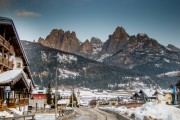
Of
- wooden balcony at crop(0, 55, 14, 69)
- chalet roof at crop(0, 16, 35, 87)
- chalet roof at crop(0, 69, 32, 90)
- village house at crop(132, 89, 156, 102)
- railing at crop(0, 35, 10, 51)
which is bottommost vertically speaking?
village house at crop(132, 89, 156, 102)

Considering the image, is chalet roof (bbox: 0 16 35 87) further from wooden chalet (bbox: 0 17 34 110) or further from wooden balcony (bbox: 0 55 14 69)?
wooden balcony (bbox: 0 55 14 69)

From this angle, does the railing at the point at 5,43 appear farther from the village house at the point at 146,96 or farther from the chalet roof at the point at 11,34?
the village house at the point at 146,96

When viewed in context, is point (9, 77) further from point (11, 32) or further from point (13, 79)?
point (11, 32)

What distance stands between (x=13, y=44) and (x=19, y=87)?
28.1 ft

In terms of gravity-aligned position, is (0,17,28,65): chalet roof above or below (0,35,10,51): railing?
above

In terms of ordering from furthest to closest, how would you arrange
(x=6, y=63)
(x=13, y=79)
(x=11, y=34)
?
1. (x=11, y=34)
2. (x=6, y=63)
3. (x=13, y=79)

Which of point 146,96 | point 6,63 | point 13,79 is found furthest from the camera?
point 146,96

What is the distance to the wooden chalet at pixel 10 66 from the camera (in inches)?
1560

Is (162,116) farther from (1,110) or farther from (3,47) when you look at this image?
(3,47)

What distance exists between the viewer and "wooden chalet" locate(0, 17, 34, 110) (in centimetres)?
3962

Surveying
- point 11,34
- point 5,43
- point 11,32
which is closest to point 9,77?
point 5,43

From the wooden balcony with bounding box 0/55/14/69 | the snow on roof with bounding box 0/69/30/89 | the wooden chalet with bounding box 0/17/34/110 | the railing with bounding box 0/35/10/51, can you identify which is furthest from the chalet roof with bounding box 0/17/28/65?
the snow on roof with bounding box 0/69/30/89

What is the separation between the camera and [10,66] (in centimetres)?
4934

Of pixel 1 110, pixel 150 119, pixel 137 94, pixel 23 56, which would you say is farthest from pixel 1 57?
pixel 137 94
